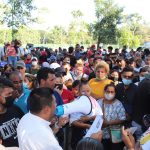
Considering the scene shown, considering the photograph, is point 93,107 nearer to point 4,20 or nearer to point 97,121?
point 97,121

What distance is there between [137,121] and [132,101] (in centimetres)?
41

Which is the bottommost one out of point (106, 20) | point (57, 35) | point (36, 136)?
point (36, 136)

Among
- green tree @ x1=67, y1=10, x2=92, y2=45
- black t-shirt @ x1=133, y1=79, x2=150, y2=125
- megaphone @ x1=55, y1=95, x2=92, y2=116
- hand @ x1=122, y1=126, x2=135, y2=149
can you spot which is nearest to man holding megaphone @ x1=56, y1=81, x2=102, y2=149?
megaphone @ x1=55, y1=95, x2=92, y2=116

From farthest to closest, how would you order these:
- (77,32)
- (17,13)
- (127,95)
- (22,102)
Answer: (77,32) < (17,13) < (127,95) < (22,102)

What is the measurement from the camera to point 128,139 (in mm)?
5359

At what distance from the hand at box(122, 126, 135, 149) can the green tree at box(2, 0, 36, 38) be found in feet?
61.0

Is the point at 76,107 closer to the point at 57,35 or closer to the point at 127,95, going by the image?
the point at 127,95

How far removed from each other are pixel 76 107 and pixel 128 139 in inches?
64.9

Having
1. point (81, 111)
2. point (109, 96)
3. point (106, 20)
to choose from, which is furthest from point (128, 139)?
point (106, 20)

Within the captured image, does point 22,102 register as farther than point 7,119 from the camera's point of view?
Yes

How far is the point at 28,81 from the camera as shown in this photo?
7.84m

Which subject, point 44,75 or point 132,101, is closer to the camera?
point 44,75

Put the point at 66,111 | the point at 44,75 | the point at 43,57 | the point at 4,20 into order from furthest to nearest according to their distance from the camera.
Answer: the point at 4,20 < the point at 43,57 < the point at 44,75 < the point at 66,111

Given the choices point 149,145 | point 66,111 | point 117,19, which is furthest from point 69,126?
point 117,19
